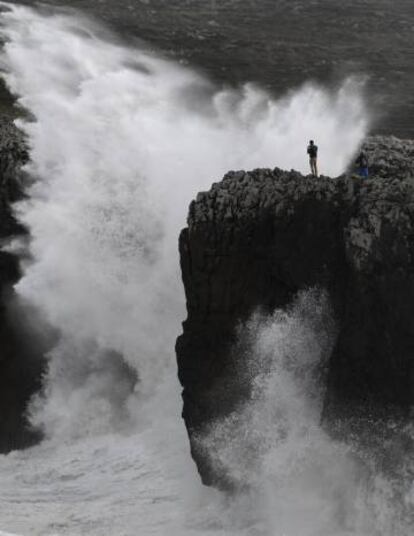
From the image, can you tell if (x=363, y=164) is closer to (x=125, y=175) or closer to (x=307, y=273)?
(x=307, y=273)

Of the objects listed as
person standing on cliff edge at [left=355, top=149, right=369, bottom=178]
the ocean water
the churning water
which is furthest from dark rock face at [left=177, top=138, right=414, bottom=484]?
the ocean water

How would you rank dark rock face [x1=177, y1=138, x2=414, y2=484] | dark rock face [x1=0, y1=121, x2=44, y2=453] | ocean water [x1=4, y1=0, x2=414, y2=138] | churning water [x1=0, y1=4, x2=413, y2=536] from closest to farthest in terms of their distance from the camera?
dark rock face [x1=177, y1=138, x2=414, y2=484]
churning water [x1=0, y1=4, x2=413, y2=536]
dark rock face [x1=0, y1=121, x2=44, y2=453]
ocean water [x1=4, y1=0, x2=414, y2=138]

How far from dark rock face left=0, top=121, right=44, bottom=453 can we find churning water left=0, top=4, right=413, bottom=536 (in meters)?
0.63

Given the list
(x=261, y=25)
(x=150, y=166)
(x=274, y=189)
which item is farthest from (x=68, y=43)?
(x=274, y=189)

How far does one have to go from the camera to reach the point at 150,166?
33156mm

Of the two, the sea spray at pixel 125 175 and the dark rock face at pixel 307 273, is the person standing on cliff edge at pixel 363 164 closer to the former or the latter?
the dark rock face at pixel 307 273

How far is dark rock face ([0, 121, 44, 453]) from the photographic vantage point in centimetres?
2841

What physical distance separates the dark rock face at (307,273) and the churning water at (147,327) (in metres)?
0.92

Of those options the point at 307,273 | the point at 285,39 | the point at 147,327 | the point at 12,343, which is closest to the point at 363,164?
the point at 307,273

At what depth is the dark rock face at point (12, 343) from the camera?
93.2ft

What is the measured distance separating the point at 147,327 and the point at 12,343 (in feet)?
19.8

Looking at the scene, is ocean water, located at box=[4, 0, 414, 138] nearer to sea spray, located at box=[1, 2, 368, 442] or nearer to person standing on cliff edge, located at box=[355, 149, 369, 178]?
sea spray, located at box=[1, 2, 368, 442]

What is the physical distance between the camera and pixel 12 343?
29.9 m

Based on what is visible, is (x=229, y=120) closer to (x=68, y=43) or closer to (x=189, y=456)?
(x=68, y=43)
